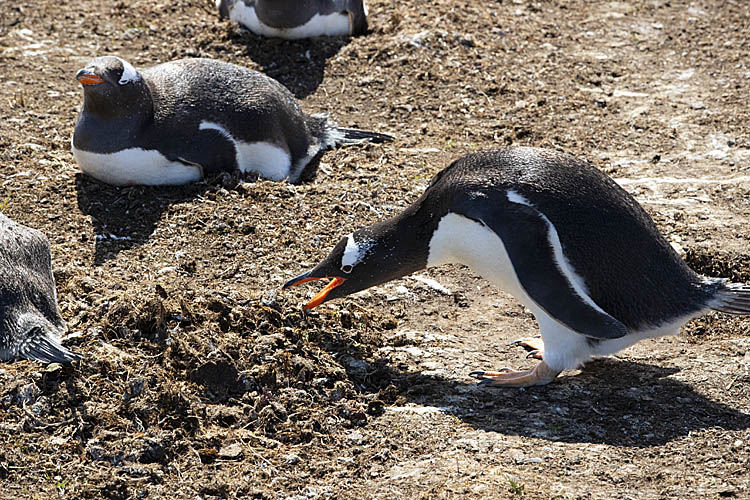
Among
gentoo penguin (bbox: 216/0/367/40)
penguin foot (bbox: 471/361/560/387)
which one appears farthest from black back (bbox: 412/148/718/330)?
gentoo penguin (bbox: 216/0/367/40)

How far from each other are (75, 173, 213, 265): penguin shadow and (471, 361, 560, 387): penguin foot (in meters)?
2.19

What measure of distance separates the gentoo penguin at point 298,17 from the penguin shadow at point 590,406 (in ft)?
14.5

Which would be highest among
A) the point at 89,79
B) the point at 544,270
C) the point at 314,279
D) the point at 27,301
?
the point at 89,79

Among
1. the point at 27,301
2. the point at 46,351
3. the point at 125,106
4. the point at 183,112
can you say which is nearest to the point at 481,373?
the point at 46,351

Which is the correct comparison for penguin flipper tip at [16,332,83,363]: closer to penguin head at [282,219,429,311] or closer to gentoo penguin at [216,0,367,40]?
penguin head at [282,219,429,311]

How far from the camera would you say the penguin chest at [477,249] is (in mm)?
3904

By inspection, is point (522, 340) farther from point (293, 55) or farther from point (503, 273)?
point (293, 55)

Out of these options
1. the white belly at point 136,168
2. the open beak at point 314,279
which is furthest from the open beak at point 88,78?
the open beak at point 314,279

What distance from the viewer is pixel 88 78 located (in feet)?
17.5

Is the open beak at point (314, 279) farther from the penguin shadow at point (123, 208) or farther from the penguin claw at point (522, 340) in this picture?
the penguin shadow at point (123, 208)

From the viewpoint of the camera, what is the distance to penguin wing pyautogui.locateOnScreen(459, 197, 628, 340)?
371 centimetres

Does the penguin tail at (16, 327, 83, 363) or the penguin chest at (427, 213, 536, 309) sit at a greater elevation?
the penguin chest at (427, 213, 536, 309)

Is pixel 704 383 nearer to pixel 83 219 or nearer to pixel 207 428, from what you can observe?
pixel 207 428

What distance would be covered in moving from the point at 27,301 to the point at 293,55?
173 inches
